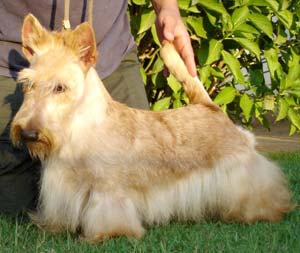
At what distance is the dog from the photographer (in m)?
3.72

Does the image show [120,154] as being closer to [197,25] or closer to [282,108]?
[197,25]

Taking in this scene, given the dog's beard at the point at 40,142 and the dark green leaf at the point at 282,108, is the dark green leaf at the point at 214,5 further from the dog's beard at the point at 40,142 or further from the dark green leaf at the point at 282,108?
the dog's beard at the point at 40,142

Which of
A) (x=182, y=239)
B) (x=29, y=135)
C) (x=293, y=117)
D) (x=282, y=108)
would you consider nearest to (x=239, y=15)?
(x=282, y=108)

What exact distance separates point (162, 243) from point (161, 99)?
8.83ft

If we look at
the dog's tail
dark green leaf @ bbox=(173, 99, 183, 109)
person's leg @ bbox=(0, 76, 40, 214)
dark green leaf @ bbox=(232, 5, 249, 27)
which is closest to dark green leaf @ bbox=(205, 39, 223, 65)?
dark green leaf @ bbox=(232, 5, 249, 27)

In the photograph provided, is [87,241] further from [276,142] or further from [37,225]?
[276,142]

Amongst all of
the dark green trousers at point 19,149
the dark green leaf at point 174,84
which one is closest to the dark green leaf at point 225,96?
the dark green leaf at point 174,84

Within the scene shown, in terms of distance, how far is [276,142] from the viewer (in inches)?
327

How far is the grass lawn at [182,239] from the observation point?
373 centimetres

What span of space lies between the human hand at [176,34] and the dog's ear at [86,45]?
0.74 metres

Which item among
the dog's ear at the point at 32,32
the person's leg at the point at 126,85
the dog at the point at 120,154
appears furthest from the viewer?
the person's leg at the point at 126,85

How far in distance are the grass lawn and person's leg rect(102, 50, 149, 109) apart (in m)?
0.94

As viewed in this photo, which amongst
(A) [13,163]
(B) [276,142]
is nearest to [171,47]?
(A) [13,163]

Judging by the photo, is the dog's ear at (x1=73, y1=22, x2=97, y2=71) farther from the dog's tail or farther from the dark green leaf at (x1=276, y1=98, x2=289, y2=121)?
the dark green leaf at (x1=276, y1=98, x2=289, y2=121)
